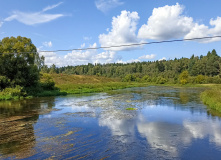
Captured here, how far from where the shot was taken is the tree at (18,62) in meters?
30.2

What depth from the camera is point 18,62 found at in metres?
31.6

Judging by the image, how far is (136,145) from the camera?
951cm

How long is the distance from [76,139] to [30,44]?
93.4 feet

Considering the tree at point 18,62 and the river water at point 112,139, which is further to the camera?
the tree at point 18,62

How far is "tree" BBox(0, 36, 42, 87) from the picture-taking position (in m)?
30.2

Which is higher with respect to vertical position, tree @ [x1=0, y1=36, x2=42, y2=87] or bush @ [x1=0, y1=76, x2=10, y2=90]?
tree @ [x1=0, y1=36, x2=42, y2=87]

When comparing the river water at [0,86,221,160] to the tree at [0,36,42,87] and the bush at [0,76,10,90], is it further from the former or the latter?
the tree at [0,36,42,87]

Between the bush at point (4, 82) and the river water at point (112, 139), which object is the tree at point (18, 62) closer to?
the bush at point (4, 82)

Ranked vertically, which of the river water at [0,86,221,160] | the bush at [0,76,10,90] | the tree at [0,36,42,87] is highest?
the tree at [0,36,42,87]

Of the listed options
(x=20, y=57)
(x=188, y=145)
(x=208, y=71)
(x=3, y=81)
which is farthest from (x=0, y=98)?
(x=208, y=71)

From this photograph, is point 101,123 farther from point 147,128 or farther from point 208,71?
point 208,71

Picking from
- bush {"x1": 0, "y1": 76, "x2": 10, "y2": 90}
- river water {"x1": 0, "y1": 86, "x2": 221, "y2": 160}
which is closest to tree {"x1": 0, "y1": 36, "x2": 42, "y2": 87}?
bush {"x1": 0, "y1": 76, "x2": 10, "y2": 90}

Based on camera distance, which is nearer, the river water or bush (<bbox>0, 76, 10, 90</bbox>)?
the river water

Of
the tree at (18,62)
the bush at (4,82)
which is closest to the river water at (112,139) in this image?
the bush at (4,82)
